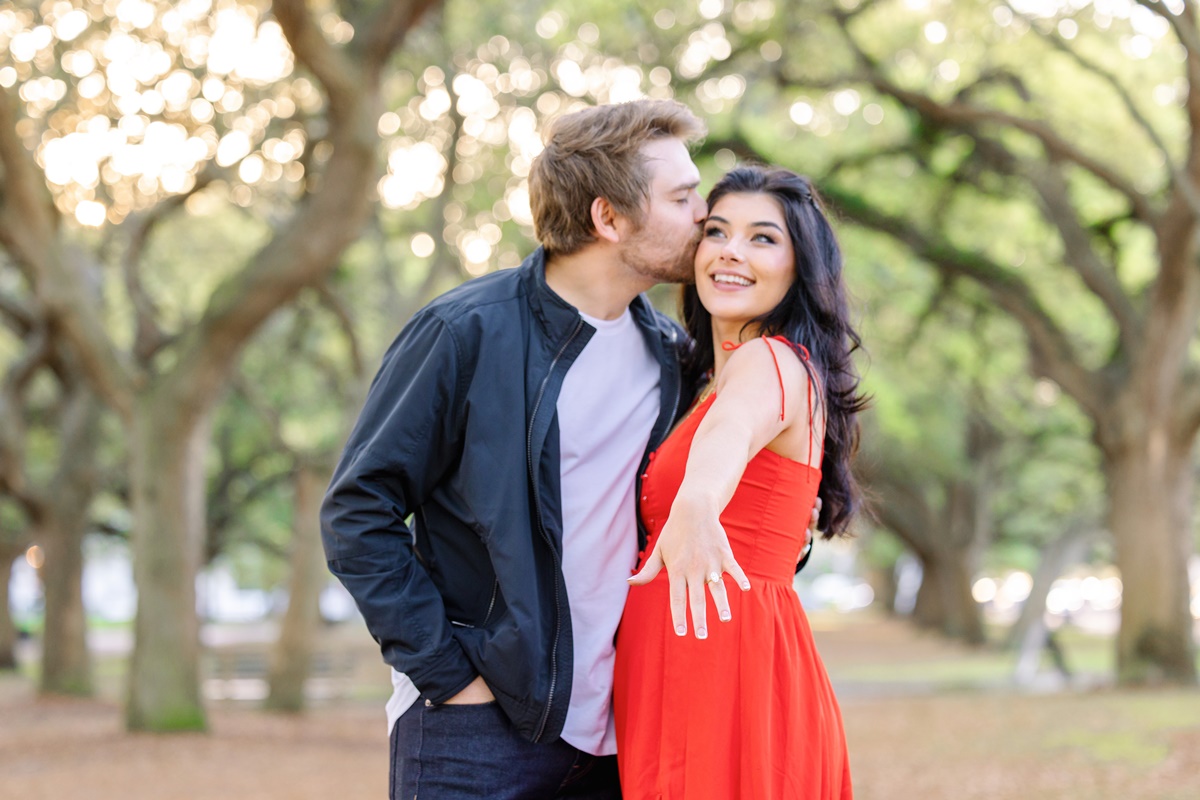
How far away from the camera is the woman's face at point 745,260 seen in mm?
3105

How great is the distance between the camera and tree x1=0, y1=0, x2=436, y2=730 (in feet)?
34.1

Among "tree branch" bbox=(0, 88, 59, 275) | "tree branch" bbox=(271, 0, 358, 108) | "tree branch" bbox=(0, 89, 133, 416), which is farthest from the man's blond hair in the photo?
"tree branch" bbox=(0, 89, 133, 416)

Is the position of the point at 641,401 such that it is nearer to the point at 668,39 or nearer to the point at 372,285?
the point at 668,39

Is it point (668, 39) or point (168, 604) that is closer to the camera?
point (168, 604)

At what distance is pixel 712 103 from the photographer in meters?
15.6

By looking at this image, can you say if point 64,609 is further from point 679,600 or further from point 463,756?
point 679,600

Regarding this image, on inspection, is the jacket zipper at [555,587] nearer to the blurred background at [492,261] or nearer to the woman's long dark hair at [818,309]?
the woman's long dark hair at [818,309]

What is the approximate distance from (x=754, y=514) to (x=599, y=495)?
0.38m

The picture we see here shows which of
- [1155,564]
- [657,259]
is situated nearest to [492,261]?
[1155,564]

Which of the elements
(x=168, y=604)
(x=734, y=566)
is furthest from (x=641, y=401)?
(x=168, y=604)

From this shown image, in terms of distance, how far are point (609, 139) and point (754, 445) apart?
899 mm

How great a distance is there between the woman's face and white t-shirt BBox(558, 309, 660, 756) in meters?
0.30

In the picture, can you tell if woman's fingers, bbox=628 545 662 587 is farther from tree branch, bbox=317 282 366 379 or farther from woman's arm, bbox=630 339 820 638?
tree branch, bbox=317 282 366 379

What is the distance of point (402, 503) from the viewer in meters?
→ 2.84
